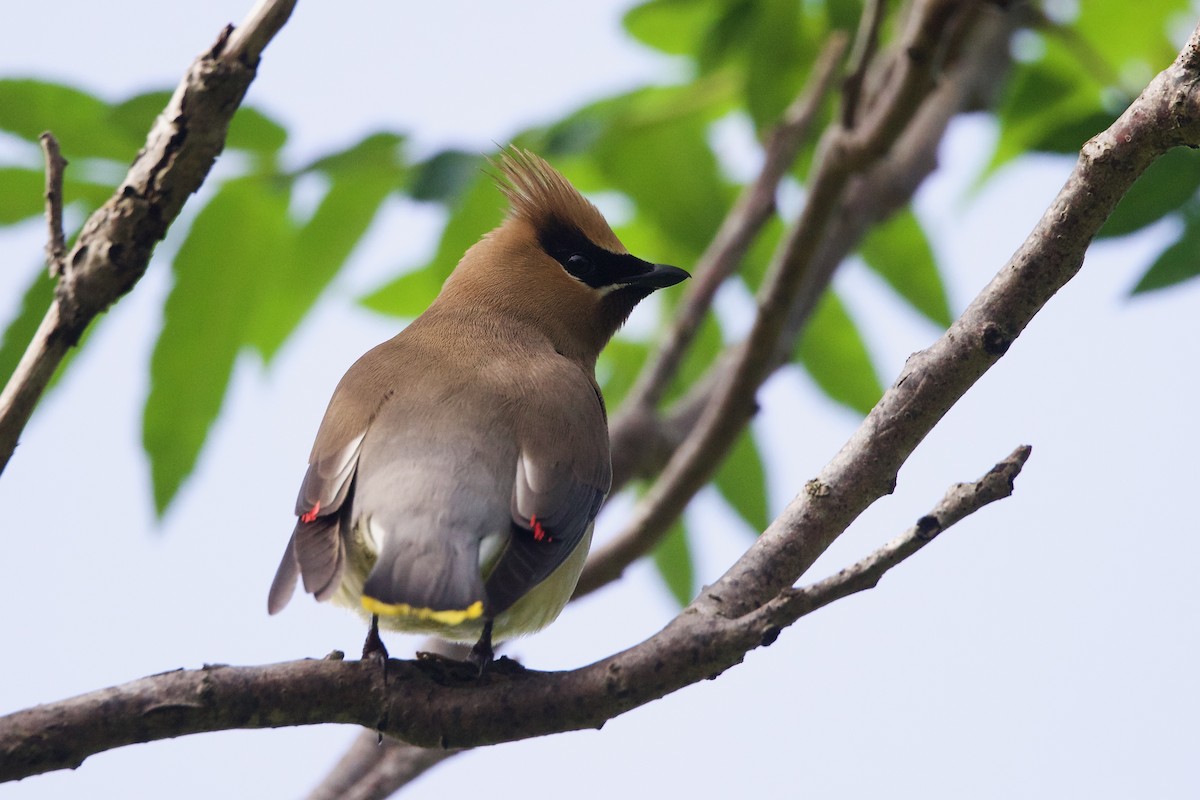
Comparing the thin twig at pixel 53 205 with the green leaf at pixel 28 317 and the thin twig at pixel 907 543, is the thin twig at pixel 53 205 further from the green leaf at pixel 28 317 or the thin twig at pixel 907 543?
the thin twig at pixel 907 543

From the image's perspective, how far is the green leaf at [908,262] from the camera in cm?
523

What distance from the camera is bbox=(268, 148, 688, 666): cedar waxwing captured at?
322 cm

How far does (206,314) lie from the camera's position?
4.38m

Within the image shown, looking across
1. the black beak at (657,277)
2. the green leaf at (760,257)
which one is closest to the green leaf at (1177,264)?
the black beak at (657,277)

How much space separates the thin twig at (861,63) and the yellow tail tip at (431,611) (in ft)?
6.51

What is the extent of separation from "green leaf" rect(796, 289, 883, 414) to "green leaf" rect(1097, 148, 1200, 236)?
5.77 feet

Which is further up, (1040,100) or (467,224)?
(1040,100)

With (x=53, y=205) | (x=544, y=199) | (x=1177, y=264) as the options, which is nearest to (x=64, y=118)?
(x=53, y=205)

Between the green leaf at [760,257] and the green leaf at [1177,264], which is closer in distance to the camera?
the green leaf at [1177,264]

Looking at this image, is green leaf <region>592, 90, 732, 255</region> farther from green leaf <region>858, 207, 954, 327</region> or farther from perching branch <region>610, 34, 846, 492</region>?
green leaf <region>858, 207, 954, 327</region>

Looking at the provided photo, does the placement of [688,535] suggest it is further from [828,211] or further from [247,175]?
[247,175]

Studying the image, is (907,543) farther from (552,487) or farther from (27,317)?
(27,317)

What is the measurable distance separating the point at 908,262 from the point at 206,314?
253 centimetres

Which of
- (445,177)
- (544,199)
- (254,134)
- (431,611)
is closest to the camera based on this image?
(431,611)
